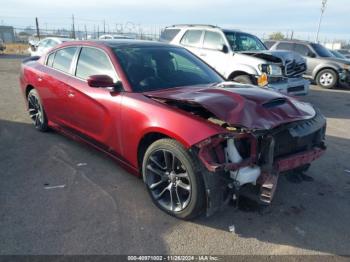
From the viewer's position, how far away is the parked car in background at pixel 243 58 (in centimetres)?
748

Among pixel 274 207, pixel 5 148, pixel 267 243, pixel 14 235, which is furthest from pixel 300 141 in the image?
pixel 5 148

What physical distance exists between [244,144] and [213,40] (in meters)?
6.58

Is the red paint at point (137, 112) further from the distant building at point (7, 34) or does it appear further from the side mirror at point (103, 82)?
the distant building at point (7, 34)

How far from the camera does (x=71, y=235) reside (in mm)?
2824

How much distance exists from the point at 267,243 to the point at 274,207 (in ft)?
2.04

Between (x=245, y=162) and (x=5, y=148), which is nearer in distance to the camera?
(x=245, y=162)

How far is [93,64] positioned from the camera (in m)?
4.05

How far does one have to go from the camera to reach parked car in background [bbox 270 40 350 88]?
39.3ft

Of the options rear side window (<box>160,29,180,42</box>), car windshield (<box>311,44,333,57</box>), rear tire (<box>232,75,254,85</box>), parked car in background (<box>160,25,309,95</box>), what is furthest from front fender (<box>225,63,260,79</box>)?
car windshield (<box>311,44,333,57</box>)

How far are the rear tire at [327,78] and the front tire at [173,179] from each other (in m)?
11.2

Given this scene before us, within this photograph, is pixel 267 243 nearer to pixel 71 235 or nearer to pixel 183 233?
pixel 183 233

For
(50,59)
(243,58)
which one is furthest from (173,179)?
(243,58)

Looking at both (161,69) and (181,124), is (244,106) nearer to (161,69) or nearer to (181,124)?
(181,124)

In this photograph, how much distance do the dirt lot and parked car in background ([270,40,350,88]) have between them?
29.0ft
